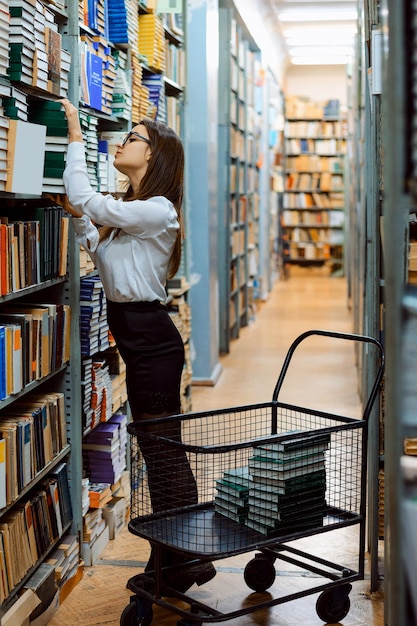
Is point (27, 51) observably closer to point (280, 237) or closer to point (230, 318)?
point (230, 318)

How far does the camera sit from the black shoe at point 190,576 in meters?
3.07

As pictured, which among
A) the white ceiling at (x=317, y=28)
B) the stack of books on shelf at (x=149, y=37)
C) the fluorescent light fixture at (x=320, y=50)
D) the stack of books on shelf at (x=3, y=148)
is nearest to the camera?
the stack of books on shelf at (x=3, y=148)

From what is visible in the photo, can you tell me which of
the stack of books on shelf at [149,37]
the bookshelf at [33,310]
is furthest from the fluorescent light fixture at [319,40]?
the bookshelf at [33,310]

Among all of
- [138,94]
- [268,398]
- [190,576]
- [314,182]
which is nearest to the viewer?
[190,576]

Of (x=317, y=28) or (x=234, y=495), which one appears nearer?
(x=234, y=495)

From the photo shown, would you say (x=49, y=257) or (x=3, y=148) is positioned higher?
(x=3, y=148)

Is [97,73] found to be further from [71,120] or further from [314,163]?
[314,163]

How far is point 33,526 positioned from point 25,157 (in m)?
1.21

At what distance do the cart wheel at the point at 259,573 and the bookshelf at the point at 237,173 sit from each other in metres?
5.49

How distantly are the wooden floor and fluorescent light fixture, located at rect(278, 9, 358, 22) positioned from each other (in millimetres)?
3947

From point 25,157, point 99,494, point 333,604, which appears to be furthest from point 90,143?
point 333,604

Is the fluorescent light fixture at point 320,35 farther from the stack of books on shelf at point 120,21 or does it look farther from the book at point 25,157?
the book at point 25,157

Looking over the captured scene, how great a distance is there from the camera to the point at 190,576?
3070mm

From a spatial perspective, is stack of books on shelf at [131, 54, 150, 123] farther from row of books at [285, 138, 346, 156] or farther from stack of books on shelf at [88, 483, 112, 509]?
row of books at [285, 138, 346, 156]
